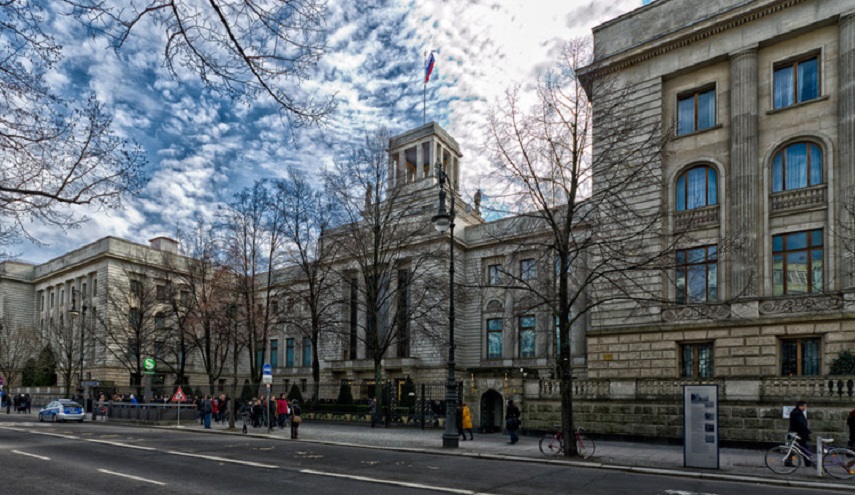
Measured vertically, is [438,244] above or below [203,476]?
above

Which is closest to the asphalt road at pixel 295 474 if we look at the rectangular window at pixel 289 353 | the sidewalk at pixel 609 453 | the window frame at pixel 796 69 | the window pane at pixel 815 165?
the sidewalk at pixel 609 453

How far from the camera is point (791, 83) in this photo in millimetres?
25672

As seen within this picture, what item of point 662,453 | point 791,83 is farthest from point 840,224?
point 662,453

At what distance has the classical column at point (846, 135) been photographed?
22.8 metres

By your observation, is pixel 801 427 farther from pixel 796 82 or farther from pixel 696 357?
pixel 796 82

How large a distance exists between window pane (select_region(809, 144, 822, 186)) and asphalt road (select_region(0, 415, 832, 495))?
16040 mm

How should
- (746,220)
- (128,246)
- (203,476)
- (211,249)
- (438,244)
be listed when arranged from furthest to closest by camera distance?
(128,246)
(438,244)
(211,249)
(746,220)
(203,476)

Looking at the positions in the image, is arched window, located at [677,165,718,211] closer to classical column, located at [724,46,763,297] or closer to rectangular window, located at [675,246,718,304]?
classical column, located at [724,46,763,297]

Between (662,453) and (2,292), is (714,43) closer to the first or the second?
(662,453)

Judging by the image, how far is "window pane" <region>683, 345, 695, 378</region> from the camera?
86.7 ft

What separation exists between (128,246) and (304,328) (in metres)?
38.2

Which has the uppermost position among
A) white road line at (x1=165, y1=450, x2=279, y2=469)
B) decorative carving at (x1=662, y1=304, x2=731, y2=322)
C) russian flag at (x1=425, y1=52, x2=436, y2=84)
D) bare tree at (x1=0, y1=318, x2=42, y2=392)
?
russian flag at (x1=425, y1=52, x2=436, y2=84)

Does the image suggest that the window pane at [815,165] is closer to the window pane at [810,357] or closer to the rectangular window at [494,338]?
the window pane at [810,357]

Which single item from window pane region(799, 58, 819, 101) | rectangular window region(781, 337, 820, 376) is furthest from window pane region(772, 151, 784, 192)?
rectangular window region(781, 337, 820, 376)
